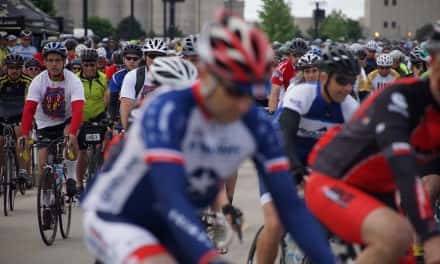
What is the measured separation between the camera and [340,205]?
5.65 meters

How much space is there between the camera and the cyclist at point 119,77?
Answer: 524 inches

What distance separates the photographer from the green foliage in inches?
5074

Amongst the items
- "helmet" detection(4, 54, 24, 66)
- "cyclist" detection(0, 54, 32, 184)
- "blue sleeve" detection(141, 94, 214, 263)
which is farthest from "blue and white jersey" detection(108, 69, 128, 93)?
"blue sleeve" detection(141, 94, 214, 263)

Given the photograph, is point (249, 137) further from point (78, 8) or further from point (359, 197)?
point (78, 8)

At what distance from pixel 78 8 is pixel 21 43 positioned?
368ft

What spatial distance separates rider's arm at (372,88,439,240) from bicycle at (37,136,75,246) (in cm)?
636

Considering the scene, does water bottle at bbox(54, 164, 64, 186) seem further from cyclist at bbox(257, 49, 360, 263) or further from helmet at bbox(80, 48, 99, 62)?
cyclist at bbox(257, 49, 360, 263)

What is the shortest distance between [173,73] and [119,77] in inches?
304

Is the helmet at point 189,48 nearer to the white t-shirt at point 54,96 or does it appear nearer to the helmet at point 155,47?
the helmet at point 155,47

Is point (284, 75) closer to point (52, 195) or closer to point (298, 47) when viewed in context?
point (298, 47)

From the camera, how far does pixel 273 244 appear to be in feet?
25.8

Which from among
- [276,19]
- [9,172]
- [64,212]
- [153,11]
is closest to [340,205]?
[64,212]

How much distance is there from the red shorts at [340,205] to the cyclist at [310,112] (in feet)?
4.67

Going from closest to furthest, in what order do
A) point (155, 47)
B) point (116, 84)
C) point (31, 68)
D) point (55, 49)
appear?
1. point (155, 47)
2. point (55, 49)
3. point (116, 84)
4. point (31, 68)
